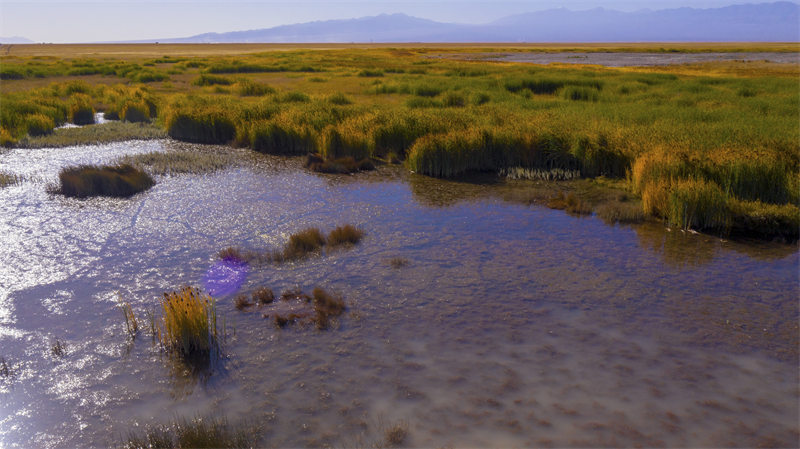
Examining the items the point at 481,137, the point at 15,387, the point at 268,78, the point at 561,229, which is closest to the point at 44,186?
the point at 15,387

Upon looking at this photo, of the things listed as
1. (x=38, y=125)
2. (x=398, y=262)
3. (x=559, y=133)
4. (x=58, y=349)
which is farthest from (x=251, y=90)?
(x=58, y=349)

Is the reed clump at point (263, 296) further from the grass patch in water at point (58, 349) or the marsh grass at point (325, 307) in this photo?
the grass patch in water at point (58, 349)

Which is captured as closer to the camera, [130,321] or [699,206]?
[130,321]

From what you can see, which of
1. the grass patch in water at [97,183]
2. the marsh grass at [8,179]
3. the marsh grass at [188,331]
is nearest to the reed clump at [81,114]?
the marsh grass at [8,179]

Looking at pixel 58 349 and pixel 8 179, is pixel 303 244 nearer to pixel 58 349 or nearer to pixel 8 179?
pixel 58 349

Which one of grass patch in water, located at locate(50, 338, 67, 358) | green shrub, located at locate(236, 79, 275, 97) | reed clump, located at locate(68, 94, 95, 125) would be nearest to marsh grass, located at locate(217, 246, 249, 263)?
grass patch in water, located at locate(50, 338, 67, 358)

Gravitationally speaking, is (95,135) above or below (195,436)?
above

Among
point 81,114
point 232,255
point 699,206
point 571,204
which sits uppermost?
point 81,114
